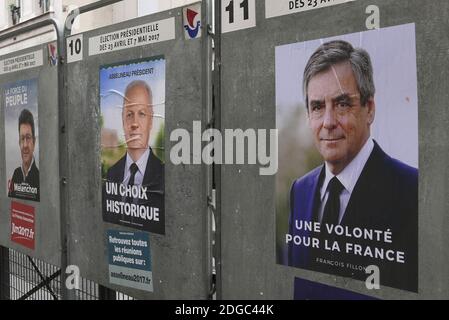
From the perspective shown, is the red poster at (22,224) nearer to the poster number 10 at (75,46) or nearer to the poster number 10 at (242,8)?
the poster number 10 at (75,46)

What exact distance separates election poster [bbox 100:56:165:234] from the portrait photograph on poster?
2.74ft

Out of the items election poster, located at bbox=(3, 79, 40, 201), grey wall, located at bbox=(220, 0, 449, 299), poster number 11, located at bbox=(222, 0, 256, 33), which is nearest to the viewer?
grey wall, located at bbox=(220, 0, 449, 299)

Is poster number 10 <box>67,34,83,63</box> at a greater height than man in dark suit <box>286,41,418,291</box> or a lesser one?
greater

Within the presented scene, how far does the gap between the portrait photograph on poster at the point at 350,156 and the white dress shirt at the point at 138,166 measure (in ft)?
3.10

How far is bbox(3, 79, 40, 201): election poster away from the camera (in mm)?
4316

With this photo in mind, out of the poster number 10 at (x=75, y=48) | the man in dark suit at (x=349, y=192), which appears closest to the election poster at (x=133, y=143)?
the poster number 10 at (x=75, y=48)

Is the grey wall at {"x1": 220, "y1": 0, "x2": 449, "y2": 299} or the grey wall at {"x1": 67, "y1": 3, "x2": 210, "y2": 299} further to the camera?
the grey wall at {"x1": 67, "y1": 3, "x2": 210, "y2": 299}

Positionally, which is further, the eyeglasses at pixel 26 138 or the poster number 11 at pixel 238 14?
the eyeglasses at pixel 26 138

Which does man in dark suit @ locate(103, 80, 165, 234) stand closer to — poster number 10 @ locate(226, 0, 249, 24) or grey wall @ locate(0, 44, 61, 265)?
poster number 10 @ locate(226, 0, 249, 24)

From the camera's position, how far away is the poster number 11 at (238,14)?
2709mm

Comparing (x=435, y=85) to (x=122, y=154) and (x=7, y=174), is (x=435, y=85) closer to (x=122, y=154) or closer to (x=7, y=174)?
(x=122, y=154)

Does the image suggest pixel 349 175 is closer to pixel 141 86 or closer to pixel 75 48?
pixel 141 86

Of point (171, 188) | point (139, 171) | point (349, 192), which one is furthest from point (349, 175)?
point (139, 171)

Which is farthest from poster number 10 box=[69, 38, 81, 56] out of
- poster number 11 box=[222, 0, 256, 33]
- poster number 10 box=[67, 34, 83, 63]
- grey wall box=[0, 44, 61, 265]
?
poster number 11 box=[222, 0, 256, 33]
